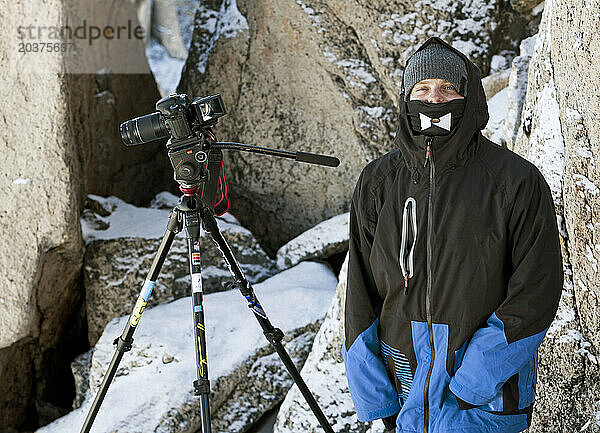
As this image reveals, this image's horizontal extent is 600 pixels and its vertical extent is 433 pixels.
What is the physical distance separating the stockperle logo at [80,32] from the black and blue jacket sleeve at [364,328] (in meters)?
2.41

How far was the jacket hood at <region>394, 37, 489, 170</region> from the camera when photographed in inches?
63.3

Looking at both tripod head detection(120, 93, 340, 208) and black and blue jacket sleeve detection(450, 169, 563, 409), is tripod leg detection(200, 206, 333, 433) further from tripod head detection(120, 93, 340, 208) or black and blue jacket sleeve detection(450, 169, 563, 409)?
black and blue jacket sleeve detection(450, 169, 563, 409)

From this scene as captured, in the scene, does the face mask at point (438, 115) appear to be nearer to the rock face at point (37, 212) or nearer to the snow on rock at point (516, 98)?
the snow on rock at point (516, 98)

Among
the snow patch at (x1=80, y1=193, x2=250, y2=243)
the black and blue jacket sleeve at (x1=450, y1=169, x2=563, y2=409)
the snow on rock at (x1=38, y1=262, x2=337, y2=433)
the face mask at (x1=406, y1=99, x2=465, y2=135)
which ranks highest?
the face mask at (x1=406, y1=99, x2=465, y2=135)

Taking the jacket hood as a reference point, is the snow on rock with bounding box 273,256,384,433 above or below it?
below

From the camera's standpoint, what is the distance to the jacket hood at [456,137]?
1.61 metres

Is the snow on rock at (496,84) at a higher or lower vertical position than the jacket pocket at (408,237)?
higher

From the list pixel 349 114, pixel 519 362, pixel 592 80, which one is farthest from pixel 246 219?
pixel 519 362

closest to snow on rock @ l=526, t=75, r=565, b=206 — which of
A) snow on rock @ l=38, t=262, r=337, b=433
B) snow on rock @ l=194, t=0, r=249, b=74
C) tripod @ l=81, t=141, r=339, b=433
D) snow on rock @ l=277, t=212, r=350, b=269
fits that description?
tripod @ l=81, t=141, r=339, b=433

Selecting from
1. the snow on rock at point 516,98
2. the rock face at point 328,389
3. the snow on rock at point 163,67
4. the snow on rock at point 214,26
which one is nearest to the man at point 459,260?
the rock face at point 328,389

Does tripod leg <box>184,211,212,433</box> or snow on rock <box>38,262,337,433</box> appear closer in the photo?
tripod leg <box>184,211,212,433</box>

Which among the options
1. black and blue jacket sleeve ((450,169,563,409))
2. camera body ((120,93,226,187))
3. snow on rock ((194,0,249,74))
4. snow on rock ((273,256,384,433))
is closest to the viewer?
black and blue jacket sleeve ((450,169,563,409))

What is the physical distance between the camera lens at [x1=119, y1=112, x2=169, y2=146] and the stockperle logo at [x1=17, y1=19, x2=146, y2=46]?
5.43 ft

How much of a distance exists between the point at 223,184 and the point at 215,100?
31 centimetres
